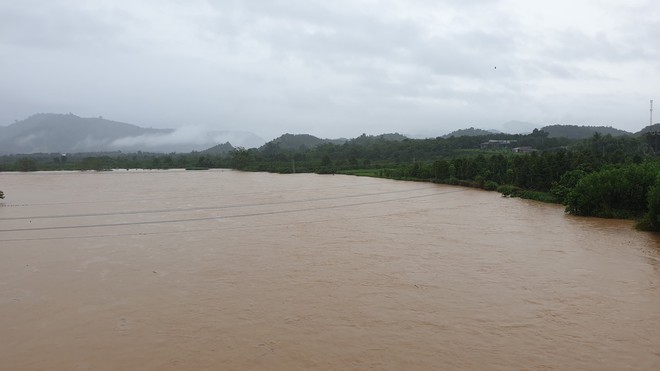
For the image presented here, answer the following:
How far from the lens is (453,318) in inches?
244

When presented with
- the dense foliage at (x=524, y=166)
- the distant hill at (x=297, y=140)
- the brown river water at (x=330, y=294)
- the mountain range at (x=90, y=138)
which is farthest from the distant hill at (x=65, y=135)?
the brown river water at (x=330, y=294)

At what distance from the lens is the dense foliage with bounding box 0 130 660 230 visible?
14062 millimetres

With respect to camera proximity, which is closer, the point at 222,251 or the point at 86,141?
the point at 222,251

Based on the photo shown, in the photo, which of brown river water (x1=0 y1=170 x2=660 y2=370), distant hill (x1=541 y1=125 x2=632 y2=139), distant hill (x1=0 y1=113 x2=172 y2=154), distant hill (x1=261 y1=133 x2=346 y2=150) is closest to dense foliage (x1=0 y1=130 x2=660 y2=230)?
brown river water (x1=0 y1=170 x2=660 y2=370)

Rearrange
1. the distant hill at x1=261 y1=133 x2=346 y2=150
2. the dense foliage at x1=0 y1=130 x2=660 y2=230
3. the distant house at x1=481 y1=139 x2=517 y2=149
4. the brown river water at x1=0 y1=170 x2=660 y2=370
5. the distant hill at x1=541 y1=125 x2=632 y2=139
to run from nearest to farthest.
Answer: the brown river water at x1=0 y1=170 x2=660 y2=370
the dense foliage at x1=0 y1=130 x2=660 y2=230
the distant house at x1=481 y1=139 x2=517 y2=149
the distant hill at x1=541 y1=125 x2=632 y2=139
the distant hill at x1=261 y1=133 x2=346 y2=150

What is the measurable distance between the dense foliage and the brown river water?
1408 millimetres

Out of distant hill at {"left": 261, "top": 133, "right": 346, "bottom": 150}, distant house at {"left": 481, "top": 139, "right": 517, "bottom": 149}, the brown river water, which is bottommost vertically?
the brown river water

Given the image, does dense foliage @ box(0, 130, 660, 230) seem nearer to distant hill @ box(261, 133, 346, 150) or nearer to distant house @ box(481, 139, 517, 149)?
distant house @ box(481, 139, 517, 149)

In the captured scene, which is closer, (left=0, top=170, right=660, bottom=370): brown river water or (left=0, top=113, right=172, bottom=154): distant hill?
(left=0, top=170, right=660, bottom=370): brown river water

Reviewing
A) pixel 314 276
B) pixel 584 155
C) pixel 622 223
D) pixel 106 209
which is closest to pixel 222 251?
pixel 314 276

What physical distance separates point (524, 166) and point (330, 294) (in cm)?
1640

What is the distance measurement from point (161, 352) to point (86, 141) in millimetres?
142276

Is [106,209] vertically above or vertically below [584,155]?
below

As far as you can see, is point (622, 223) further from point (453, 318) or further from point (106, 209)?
point (106, 209)
